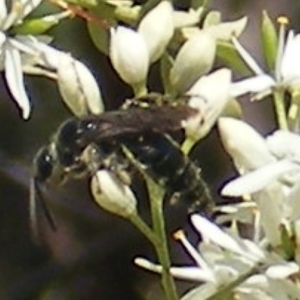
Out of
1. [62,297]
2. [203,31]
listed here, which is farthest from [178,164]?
[62,297]

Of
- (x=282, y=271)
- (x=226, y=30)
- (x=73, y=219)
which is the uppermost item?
(x=226, y=30)

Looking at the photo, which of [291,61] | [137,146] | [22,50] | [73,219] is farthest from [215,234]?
[73,219]

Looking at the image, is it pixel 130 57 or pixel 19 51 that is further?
pixel 19 51

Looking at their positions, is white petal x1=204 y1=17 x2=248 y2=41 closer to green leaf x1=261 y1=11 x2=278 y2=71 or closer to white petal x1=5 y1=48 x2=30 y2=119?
green leaf x1=261 y1=11 x2=278 y2=71

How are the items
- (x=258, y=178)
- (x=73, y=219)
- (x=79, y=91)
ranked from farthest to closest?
(x=73, y=219) < (x=79, y=91) < (x=258, y=178)

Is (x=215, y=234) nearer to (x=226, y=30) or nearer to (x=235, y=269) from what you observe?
(x=235, y=269)
